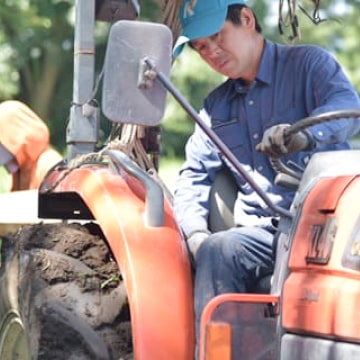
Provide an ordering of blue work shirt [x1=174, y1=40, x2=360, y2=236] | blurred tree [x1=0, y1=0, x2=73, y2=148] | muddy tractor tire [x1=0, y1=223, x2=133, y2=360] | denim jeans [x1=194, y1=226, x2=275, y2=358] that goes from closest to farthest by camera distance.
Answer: denim jeans [x1=194, y1=226, x2=275, y2=358] → muddy tractor tire [x1=0, y1=223, x2=133, y2=360] → blue work shirt [x1=174, y1=40, x2=360, y2=236] → blurred tree [x1=0, y1=0, x2=73, y2=148]

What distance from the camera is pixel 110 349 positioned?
4309mm

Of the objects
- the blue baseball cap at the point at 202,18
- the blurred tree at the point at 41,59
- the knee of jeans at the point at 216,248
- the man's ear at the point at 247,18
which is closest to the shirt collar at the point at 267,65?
the man's ear at the point at 247,18

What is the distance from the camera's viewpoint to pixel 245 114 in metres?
4.77

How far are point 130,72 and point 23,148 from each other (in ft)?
14.3

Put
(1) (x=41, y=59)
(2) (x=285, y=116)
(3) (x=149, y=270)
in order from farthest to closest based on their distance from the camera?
1. (1) (x=41, y=59)
2. (2) (x=285, y=116)
3. (3) (x=149, y=270)

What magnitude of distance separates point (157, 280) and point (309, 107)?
88 cm

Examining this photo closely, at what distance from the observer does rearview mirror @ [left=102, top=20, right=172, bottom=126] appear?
390cm

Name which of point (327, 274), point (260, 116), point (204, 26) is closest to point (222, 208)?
point (260, 116)

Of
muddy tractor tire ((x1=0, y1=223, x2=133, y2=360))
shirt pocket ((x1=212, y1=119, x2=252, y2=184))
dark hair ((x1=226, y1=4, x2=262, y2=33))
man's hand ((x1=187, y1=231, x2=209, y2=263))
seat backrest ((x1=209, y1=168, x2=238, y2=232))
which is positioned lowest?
muddy tractor tire ((x1=0, y1=223, x2=133, y2=360))

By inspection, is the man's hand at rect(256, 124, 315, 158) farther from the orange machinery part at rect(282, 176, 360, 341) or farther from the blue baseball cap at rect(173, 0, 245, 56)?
the blue baseball cap at rect(173, 0, 245, 56)

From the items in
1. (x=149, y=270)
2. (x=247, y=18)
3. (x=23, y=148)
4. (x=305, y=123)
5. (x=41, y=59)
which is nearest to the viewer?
(x=305, y=123)

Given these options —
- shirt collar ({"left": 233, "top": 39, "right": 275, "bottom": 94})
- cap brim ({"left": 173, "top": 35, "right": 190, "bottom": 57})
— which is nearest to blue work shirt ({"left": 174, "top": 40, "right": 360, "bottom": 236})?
shirt collar ({"left": 233, "top": 39, "right": 275, "bottom": 94})

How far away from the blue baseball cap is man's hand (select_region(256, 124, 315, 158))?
0.81 metres

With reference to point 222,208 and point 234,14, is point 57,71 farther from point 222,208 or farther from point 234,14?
point 222,208
